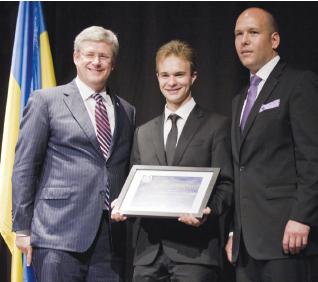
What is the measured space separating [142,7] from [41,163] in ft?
5.13

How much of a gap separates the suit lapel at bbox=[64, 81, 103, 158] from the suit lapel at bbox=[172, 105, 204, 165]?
Answer: 0.39 metres

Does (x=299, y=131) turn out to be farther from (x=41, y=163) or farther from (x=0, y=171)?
(x=0, y=171)

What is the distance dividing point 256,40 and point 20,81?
170 centimetres

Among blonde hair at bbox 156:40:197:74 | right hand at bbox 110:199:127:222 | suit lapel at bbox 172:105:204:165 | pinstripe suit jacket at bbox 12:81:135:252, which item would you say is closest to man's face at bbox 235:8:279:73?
blonde hair at bbox 156:40:197:74

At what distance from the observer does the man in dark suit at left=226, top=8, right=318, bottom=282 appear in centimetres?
229

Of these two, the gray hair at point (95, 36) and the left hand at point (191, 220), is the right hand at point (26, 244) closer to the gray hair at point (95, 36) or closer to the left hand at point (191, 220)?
the left hand at point (191, 220)

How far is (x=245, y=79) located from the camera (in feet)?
12.0

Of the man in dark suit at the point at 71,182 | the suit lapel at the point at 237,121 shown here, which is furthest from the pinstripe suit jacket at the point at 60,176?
the suit lapel at the point at 237,121

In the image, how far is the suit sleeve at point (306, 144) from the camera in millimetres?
2256

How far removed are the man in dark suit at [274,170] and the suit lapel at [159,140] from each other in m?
0.34

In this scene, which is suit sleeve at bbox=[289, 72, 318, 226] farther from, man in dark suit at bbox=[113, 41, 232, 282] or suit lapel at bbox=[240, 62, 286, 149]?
man in dark suit at bbox=[113, 41, 232, 282]

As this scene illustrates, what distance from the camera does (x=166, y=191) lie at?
253cm

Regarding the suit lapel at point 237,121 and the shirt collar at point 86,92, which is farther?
the shirt collar at point 86,92

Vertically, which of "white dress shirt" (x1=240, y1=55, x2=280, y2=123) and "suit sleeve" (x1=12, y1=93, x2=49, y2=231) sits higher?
"white dress shirt" (x1=240, y1=55, x2=280, y2=123)
